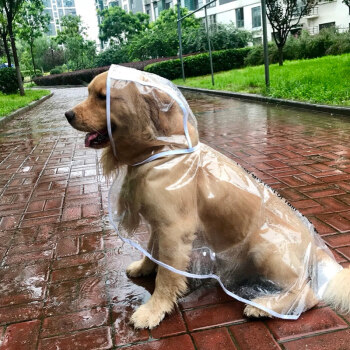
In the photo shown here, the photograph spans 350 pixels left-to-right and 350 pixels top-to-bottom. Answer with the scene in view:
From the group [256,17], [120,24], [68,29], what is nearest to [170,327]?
[256,17]

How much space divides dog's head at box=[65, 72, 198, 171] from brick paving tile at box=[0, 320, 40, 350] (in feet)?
3.33

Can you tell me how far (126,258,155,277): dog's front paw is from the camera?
8.10ft

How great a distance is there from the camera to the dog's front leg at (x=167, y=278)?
1867 millimetres

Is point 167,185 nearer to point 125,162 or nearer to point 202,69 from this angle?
point 125,162

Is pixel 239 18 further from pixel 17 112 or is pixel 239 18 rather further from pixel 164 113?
pixel 164 113

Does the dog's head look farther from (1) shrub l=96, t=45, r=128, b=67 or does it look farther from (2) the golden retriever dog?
(1) shrub l=96, t=45, r=128, b=67

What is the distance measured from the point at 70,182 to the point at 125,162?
9.40ft

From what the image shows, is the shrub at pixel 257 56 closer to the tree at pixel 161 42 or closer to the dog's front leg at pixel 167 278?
the tree at pixel 161 42

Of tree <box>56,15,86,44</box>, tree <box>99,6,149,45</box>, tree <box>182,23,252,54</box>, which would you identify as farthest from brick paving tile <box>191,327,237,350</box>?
tree <box>56,15,86,44</box>

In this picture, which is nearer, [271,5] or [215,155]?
[215,155]

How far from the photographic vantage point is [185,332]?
192 centimetres

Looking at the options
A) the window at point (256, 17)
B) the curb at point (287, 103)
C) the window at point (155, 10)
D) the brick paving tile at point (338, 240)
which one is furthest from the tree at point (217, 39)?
the window at point (155, 10)

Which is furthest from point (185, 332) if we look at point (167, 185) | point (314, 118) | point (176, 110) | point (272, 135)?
point (314, 118)

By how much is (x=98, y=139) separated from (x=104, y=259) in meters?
1.16
